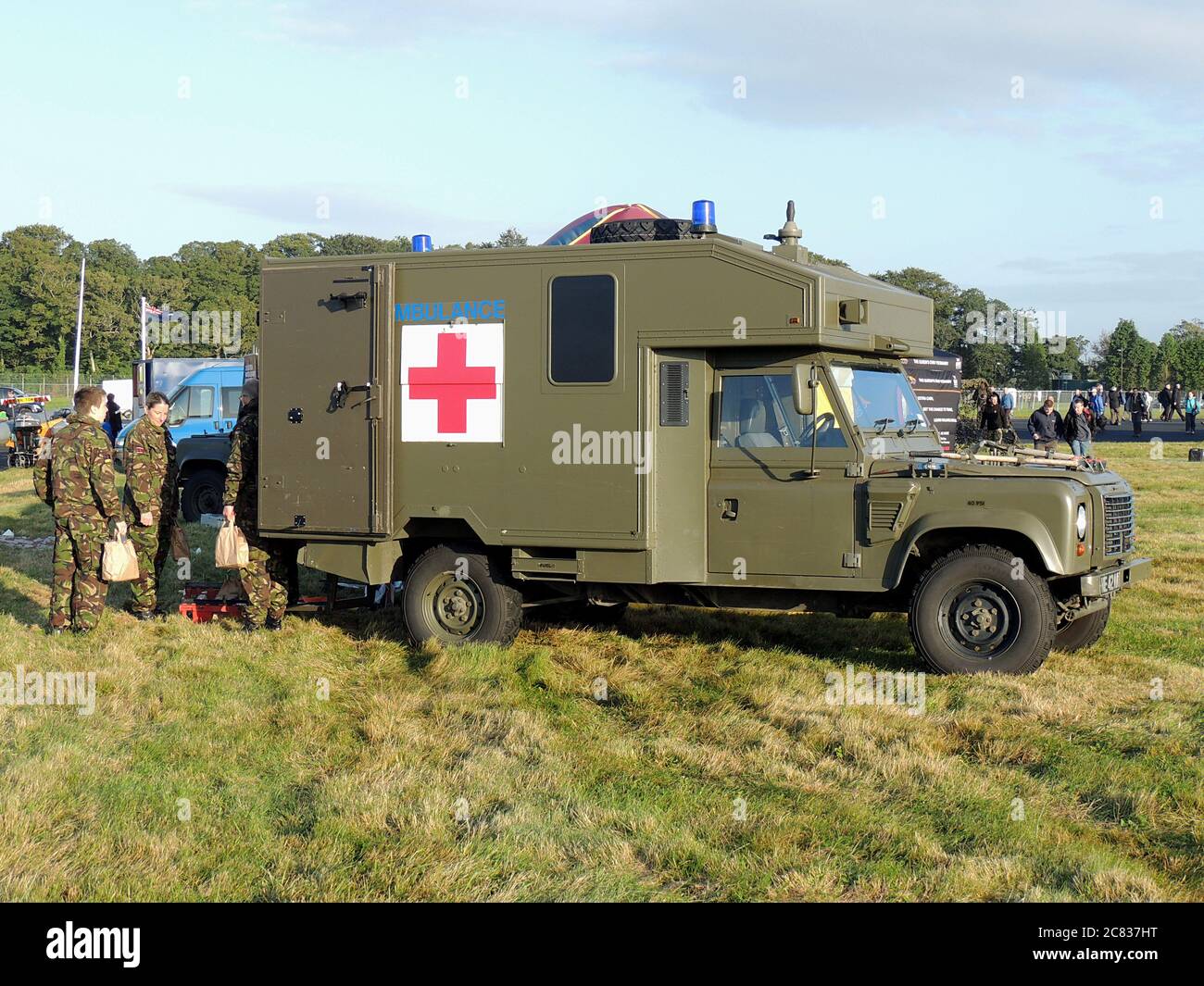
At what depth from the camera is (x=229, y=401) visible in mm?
20438

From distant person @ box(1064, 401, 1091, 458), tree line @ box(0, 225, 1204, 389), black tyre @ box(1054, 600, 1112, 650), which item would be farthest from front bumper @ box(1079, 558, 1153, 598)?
tree line @ box(0, 225, 1204, 389)

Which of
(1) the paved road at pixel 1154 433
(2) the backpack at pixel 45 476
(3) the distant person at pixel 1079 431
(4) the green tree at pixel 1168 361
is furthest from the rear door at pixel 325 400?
(4) the green tree at pixel 1168 361

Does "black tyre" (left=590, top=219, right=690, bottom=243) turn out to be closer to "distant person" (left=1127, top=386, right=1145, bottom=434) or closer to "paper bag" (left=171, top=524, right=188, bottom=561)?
"paper bag" (left=171, top=524, right=188, bottom=561)

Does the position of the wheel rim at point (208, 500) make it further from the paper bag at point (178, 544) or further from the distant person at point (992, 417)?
the distant person at point (992, 417)

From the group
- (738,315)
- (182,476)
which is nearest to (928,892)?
(738,315)

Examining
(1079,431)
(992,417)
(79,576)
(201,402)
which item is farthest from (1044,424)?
(79,576)

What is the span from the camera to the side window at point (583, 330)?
27.9 ft

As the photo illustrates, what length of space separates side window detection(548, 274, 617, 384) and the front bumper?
3337mm

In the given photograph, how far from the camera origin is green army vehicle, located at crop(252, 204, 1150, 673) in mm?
8102

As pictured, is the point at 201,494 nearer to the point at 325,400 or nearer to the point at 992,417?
the point at 325,400

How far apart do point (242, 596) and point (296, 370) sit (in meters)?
2.27

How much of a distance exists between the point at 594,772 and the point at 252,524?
4587 mm
